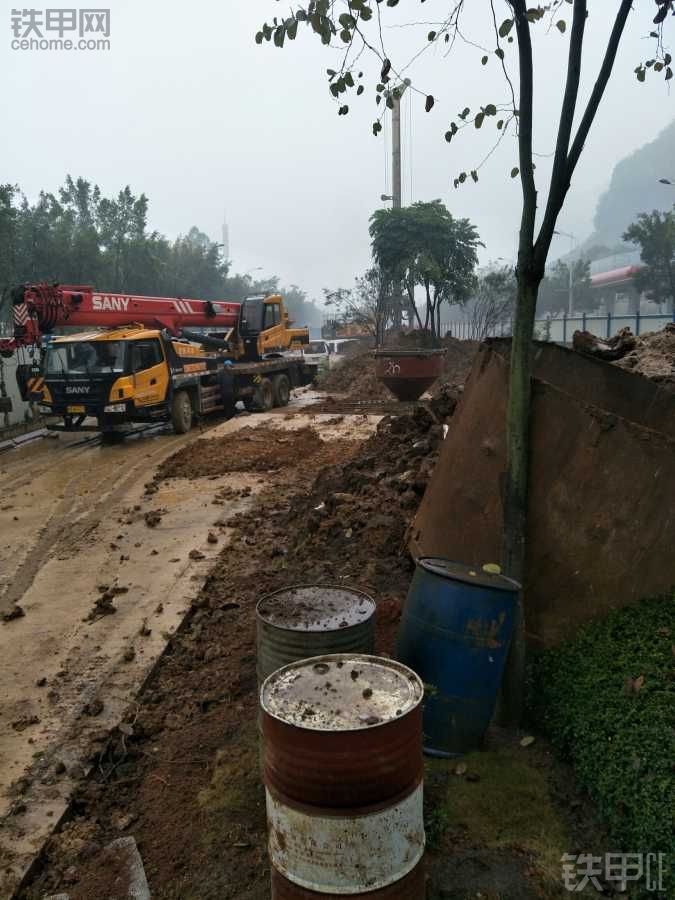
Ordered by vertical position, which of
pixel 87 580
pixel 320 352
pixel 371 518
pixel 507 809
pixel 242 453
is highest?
pixel 320 352

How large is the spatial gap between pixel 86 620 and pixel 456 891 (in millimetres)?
4151

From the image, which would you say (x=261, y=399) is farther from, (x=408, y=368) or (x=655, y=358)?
(x=655, y=358)

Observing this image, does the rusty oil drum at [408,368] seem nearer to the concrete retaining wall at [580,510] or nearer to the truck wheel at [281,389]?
the truck wheel at [281,389]

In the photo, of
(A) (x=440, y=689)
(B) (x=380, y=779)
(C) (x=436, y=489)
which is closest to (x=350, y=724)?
(B) (x=380, y=779)

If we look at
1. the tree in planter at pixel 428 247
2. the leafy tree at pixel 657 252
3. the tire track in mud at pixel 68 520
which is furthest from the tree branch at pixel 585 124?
the leafy tree at pixel 657 252

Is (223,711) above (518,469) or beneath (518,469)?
beneath

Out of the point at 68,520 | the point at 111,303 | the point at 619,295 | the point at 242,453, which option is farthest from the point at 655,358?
the point at 619,295

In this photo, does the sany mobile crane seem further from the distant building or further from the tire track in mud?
the distant building

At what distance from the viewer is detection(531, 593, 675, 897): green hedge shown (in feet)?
9.78

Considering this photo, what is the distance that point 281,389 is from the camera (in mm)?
20906

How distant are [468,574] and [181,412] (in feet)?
43.9

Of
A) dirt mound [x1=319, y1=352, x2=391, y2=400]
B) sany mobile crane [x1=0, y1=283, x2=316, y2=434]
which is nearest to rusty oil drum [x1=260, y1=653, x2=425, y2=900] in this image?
sany mobile crane [x1=0, y1=283, x2=316, y2=434]

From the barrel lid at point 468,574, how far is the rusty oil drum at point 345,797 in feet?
2.99

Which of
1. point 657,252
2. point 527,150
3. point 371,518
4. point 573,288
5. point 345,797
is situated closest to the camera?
point 345,797
